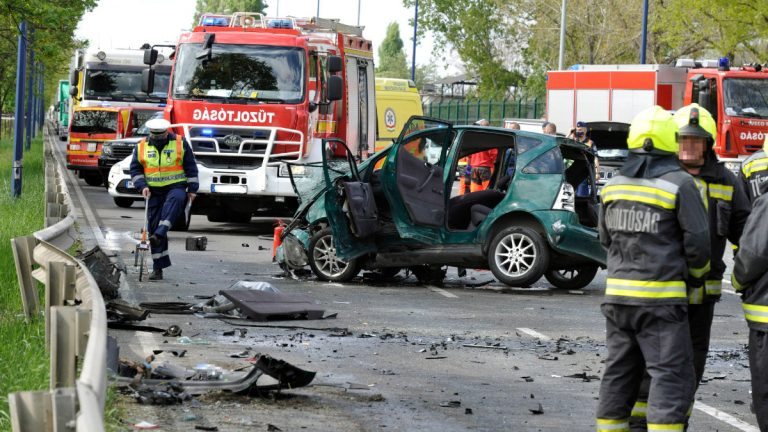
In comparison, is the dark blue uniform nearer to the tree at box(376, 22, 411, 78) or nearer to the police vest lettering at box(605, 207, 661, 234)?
the police vest lettering at box(605, 207, 661, 234)

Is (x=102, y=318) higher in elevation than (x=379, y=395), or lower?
higher

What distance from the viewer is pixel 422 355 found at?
9789 millimetres

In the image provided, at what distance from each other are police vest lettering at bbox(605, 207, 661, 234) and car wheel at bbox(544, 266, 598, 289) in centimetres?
813

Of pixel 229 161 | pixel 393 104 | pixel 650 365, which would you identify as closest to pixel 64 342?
pixel 650 365

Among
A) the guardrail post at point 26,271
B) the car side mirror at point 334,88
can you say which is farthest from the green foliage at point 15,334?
the car side mirror at point 334,88

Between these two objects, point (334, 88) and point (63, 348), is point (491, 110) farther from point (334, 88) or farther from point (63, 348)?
point (63, 348)

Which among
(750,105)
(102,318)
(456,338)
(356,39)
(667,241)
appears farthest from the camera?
(750,105)

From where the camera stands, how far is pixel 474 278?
15625mm

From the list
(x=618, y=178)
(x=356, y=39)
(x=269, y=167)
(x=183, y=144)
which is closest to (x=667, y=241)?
(x=618, y=178)

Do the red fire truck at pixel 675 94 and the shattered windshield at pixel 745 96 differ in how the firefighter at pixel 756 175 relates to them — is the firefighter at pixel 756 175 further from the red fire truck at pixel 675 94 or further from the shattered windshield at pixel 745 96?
the shattered windshield at pixel 745 96

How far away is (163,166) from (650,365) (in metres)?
9.32

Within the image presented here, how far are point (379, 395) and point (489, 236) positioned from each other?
6.19 meters

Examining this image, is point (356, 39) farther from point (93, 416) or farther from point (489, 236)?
point (93, 416)

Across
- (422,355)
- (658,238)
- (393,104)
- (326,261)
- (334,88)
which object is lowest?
(422,355)
